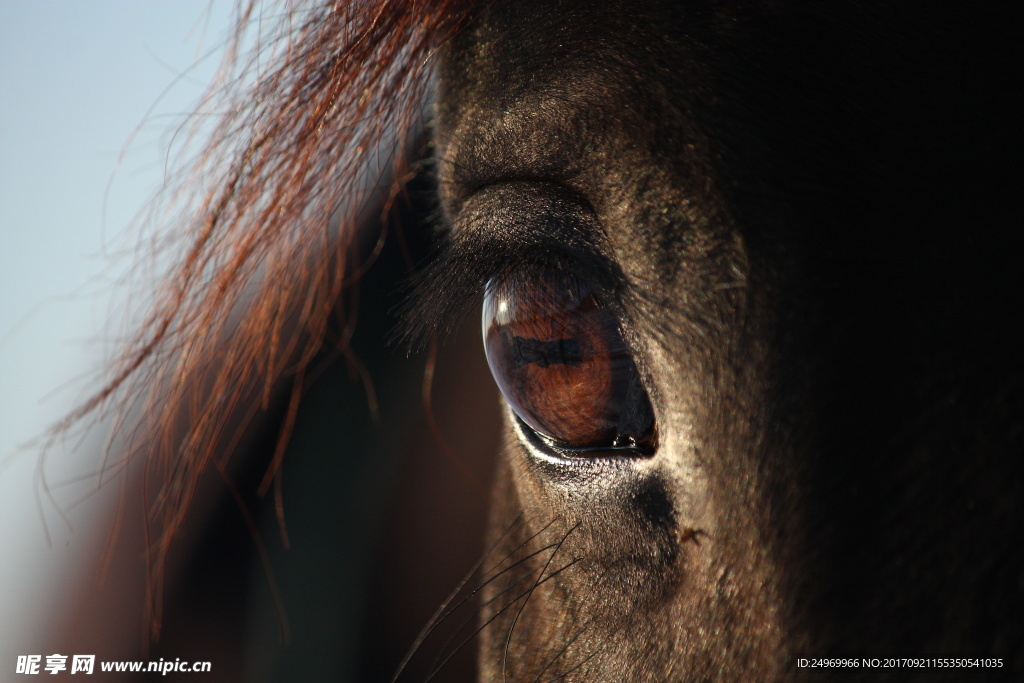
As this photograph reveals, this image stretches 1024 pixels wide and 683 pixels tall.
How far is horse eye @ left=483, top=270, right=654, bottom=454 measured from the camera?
63 centimetres

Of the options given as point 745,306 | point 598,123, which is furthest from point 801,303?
point 598,123

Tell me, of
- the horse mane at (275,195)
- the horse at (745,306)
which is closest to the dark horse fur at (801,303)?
the horse at (745,306)

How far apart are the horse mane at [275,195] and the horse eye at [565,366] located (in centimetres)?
24

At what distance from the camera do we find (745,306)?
1.68 feet

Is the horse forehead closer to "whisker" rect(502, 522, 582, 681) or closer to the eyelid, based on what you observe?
the eyelid

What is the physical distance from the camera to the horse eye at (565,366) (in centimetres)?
63

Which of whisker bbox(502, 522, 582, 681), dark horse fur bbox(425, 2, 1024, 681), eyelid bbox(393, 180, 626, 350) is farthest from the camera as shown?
whisker bbox(502, 522, 582, 681)

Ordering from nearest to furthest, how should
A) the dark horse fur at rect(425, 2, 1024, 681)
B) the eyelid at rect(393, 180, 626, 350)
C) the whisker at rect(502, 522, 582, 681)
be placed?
the dark horse fur at rect(425, 2, 1024, 681) < the eyelid at rect(393, 180, 626, 350) < the whisker at rect(502, 522, 582, 681)

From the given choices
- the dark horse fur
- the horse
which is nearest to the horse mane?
the horse

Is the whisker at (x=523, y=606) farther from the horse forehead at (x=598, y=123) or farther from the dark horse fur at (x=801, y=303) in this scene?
A: the horse forehead at (x=598, y=123)

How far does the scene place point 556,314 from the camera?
0.67 m

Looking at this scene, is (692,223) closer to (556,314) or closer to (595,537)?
(556,314)

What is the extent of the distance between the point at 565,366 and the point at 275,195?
0.40m

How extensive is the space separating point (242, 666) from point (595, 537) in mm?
1531
